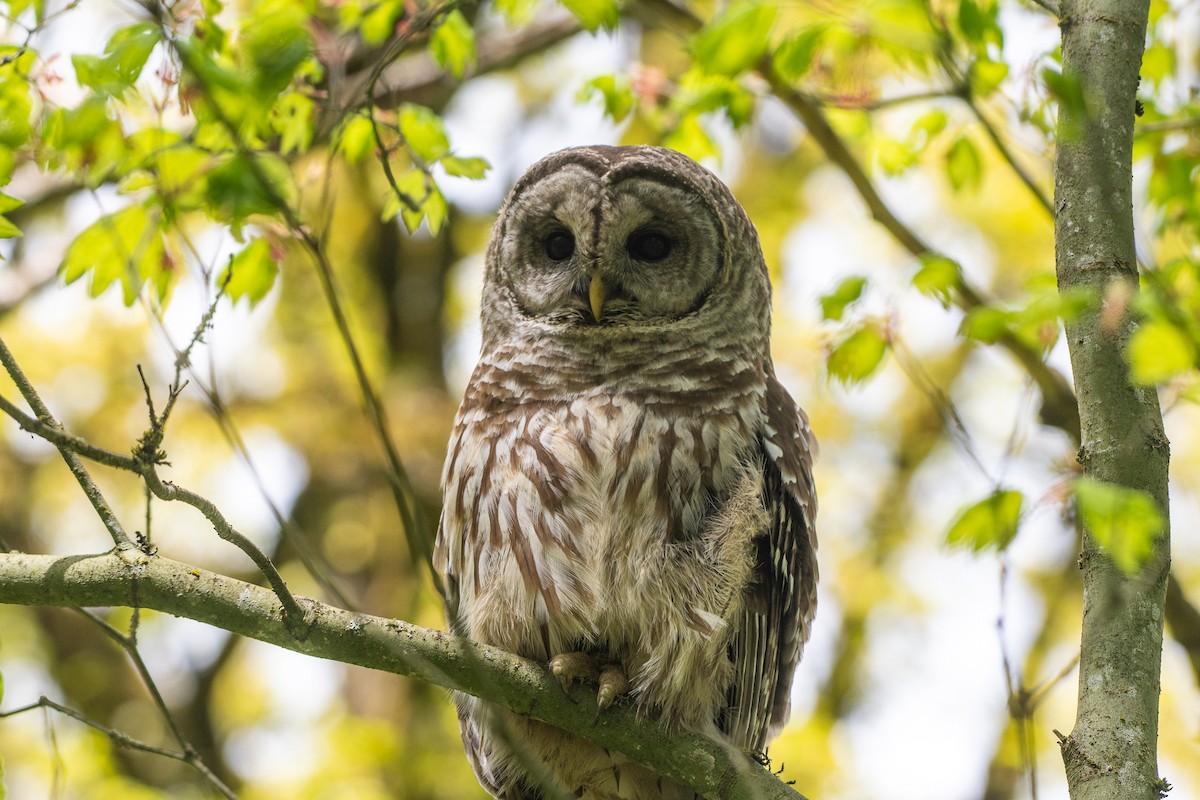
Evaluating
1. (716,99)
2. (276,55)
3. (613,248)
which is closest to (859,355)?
(613,248)

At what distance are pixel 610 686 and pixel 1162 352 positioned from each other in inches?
72.7

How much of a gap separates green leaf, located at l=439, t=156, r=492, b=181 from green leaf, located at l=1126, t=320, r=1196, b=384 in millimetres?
2332

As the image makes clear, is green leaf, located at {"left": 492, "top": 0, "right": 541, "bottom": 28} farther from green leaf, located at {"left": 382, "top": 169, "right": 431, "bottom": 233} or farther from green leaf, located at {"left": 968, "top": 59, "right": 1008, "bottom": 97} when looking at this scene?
green leaf, located at {"left": 968, "top": 59, "right": 1008, "bottom": 97}

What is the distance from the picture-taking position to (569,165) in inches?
173

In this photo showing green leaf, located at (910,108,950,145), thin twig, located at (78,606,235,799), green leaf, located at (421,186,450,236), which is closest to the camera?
thin twig, located at (78,606,235,799)

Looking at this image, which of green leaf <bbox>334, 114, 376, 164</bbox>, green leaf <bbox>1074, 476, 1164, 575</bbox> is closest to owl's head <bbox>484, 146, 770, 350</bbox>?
green leaf <bbox>334, 114, 376, 164</bbox>

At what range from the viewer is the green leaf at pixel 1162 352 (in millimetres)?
2004

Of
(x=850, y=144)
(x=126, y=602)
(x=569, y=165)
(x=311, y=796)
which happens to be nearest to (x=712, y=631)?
(x=126, y=602)

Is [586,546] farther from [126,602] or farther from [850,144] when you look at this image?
[850,144]

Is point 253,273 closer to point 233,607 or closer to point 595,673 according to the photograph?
point 233,607

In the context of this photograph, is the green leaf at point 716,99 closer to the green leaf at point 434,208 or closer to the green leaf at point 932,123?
the green leaf at point 932,123

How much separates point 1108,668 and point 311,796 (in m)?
6.64

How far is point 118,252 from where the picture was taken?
3.28m

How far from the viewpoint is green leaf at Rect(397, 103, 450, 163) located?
3.95 m
